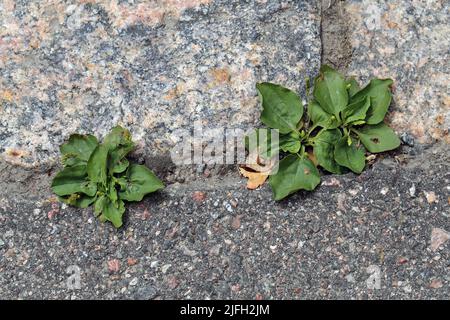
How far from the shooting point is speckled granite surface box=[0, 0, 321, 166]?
7.99ft

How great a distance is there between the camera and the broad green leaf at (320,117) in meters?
2.36

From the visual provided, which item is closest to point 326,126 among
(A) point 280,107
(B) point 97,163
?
(A) point 280,107

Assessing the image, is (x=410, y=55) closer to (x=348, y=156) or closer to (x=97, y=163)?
(x=348, y=156)

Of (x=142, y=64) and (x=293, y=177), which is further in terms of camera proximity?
(x=142, y=64)

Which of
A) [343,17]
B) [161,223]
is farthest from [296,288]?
[343,17]

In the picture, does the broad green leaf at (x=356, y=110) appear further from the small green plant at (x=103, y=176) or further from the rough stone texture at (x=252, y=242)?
the small green plant at (x=103, y=176)

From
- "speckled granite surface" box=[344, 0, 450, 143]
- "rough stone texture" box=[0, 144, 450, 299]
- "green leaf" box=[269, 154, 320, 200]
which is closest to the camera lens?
"rough stone texture" box=[0, 144, 450, 299]

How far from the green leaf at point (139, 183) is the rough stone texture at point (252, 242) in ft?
0.16

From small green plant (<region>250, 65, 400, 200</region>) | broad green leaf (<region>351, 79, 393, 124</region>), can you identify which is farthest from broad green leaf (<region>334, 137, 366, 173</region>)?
broad green leaf (<region>351, 79, 393, 124</region>)

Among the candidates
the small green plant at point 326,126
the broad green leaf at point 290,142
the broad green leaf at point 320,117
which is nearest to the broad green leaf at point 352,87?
the small green plant at point 326,126

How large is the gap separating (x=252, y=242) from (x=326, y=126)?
1.39 feet

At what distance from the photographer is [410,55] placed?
248 cm

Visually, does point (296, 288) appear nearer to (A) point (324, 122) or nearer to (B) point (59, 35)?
(A) point (324, 122)

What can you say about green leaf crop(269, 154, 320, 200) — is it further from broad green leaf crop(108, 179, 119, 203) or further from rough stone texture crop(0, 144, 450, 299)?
broad green leaf crop(108, 179, 119, 203)
